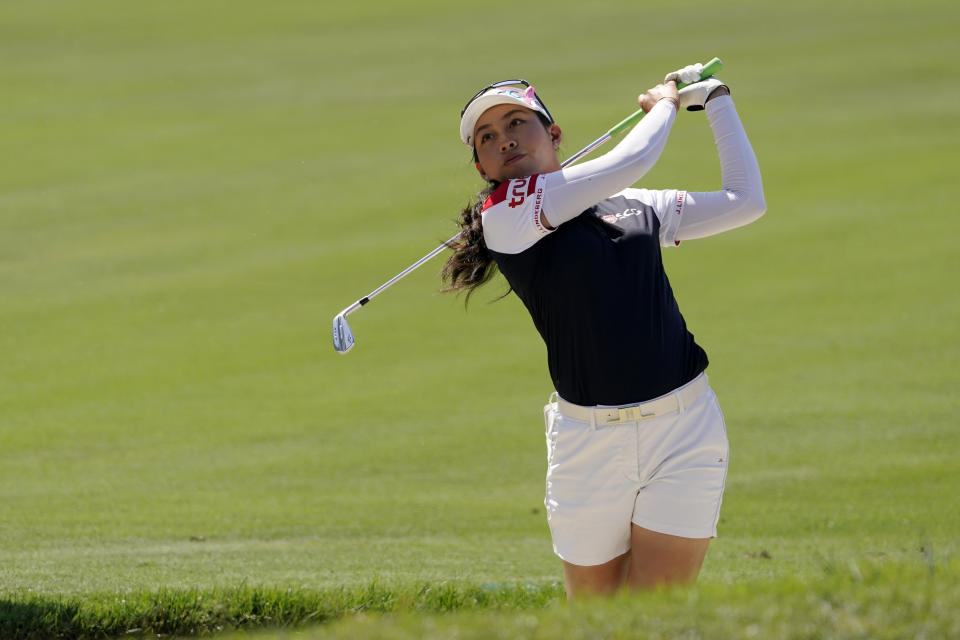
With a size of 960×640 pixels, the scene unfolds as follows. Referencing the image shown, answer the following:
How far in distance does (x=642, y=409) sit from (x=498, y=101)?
104 cm

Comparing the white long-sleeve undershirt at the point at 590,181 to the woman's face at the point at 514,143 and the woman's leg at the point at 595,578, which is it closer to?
the woman's face at the point at 514,143

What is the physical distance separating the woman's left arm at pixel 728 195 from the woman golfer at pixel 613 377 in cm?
17

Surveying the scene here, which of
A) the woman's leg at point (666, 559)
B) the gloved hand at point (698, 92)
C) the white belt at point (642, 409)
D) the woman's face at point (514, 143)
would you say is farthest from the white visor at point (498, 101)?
the woman's leg at point (666, 559)

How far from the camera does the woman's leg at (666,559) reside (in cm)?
367

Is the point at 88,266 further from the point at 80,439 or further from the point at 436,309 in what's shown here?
the point at 80,439

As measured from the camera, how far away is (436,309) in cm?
1164

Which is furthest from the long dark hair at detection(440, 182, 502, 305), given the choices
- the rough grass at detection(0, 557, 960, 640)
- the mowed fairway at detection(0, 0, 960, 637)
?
the rough grass at detection(0, 557, 960, 640)

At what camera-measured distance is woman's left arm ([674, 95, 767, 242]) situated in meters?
4.02

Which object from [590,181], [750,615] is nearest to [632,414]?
[590,181]

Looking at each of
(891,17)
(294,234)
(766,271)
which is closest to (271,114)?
(294,234)

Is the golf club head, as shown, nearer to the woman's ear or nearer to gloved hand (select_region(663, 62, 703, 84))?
the woman's ear

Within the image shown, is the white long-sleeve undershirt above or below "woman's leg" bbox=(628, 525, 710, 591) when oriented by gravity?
above

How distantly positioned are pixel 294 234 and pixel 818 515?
314 inches

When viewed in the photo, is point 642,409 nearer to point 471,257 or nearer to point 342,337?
point 471,257
